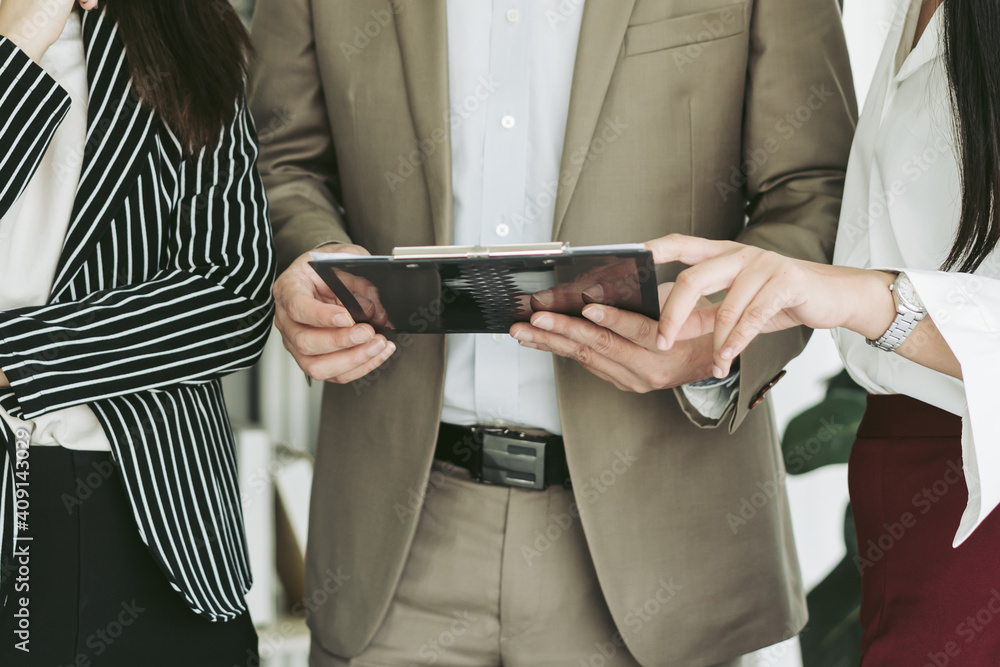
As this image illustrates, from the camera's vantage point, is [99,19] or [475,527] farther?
[475,527]

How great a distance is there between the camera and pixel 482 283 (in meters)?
0.99

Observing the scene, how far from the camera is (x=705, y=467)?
1.35 m

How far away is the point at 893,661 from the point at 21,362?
108 centimetres

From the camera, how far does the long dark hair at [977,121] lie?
1.01 meters

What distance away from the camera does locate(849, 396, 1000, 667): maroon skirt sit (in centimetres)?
100

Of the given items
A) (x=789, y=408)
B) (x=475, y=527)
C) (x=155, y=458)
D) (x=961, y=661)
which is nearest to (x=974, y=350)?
(x=961, y=661)

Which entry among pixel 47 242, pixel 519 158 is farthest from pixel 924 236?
pixel 47 242

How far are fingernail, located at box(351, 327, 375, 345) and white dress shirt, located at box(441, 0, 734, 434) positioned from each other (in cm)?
28

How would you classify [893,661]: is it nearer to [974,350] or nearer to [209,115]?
[974,350]

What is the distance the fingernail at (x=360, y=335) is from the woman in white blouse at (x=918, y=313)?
0.37m

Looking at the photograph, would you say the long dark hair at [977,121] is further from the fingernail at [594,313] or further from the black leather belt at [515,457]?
the black leather belt at [515,457]
